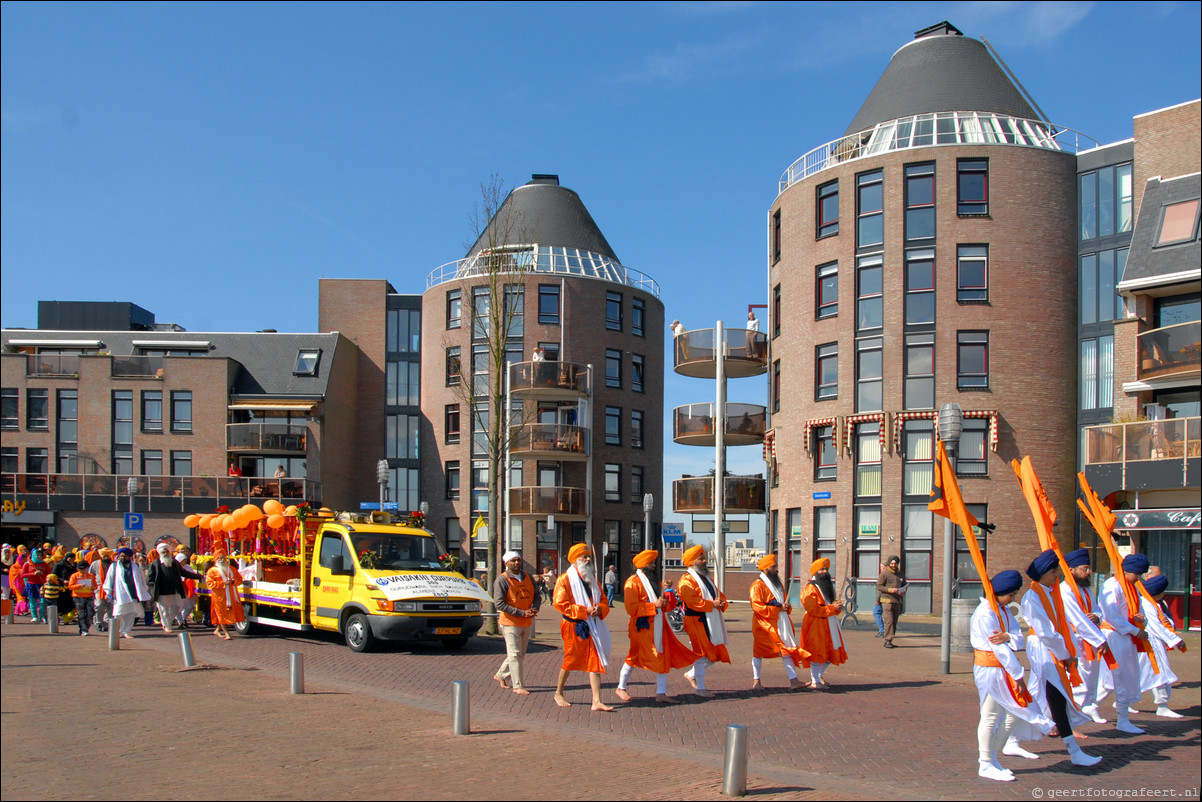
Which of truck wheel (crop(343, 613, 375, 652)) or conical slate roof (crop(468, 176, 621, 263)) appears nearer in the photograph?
truck wheel (crop(343, 613, 375, 652))

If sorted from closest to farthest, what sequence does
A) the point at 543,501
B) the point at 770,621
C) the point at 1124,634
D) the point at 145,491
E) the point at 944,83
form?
the point at 1124,634 < the point at 770,621 < the point at 944,83 < the point at 543,501 < the point at 145,491

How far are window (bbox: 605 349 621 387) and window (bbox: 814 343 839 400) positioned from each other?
A: 17.0 meters

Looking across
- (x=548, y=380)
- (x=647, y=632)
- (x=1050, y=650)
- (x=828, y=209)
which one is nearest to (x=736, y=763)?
(x=1050, y=650)

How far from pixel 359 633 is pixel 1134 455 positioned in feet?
55.6

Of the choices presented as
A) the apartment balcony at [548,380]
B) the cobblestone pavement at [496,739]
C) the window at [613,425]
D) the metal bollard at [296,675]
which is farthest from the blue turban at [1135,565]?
the window at [613,425]

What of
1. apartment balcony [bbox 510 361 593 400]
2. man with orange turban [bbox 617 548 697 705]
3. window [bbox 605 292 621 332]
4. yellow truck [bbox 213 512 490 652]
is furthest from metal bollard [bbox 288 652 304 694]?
window [bbox 605 292 621 332]

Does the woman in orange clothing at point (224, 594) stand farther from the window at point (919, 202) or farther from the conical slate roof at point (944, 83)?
the conical slate roof at point (944, 83)

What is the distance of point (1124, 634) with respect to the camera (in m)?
10.9

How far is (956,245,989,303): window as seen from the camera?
29.5 m

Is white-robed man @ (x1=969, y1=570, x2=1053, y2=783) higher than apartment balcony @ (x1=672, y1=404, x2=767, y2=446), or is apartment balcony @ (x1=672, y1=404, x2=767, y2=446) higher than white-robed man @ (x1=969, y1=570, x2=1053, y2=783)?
apartment balcony @ (x1=672, y1=404, x2=767, y2=446)

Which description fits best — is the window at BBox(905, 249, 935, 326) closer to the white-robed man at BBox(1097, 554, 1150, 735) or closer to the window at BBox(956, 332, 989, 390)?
the window at BBox(956, 332, 989, 390)

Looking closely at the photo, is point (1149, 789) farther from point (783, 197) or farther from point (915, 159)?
point (783, 197)

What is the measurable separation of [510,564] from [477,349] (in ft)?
113

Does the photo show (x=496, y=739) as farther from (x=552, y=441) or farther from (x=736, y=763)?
(x=552, y=441)
